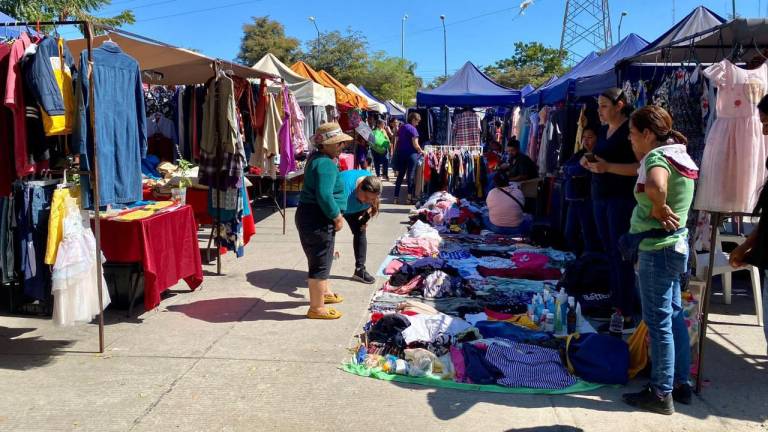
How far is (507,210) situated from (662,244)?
5.95 meters

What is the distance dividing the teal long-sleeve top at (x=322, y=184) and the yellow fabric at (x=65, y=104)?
5.92 feet

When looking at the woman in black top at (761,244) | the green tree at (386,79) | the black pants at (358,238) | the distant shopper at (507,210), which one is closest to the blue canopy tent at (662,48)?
the woman in black top at (761,244)

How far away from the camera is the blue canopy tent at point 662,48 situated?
16.9 feet

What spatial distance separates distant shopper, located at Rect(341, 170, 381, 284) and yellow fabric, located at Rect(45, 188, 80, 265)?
2.65m

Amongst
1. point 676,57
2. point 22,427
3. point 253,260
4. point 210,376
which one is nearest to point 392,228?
point 253,260

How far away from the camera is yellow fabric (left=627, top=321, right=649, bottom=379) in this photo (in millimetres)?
4020

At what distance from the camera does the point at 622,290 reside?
497 centimetres

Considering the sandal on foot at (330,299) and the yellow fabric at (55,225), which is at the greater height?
the yellow fabric at (55,225)

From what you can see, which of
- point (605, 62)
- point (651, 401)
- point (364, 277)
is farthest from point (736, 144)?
A: point (605, 62)

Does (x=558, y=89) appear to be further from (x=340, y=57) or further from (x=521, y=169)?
(x=340, y=57)

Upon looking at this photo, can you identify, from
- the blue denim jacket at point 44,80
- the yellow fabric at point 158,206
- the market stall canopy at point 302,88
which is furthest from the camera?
the market stall canopy at point 302,88

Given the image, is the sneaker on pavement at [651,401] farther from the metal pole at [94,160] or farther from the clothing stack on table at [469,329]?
the metal pole at [94,160]

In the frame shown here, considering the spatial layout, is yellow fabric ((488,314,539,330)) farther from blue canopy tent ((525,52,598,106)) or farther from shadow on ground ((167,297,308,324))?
blue canopy tent ((525,52,598,106))

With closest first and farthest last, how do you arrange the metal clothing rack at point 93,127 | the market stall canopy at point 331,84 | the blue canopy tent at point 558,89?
the metal clothing rack at point 93,127 → the blue canopy tent at point 558,89 → the market stall canopy at point 331,84
